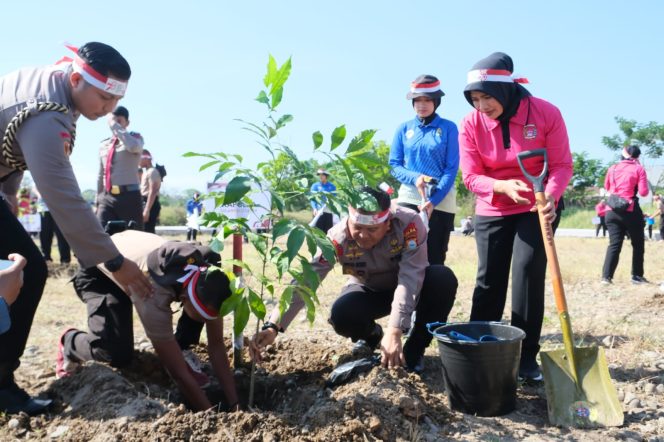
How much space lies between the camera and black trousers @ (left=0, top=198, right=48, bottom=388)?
286cm

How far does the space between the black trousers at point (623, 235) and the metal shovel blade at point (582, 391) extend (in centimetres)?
481

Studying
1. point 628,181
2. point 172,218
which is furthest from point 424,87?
point 172,218

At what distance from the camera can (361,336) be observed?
3.81 meters

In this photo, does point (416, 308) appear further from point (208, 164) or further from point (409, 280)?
point (208, 164)

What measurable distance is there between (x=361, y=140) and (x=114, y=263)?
47.2 inches

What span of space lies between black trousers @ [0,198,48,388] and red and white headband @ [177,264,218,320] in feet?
2.18

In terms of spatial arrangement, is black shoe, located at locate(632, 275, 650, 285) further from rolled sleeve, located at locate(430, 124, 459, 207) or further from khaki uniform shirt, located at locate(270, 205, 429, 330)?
khaki uniform shirt, located at locate(270, 205, 429, 330)

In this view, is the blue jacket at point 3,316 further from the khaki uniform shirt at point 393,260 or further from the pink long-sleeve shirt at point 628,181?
the pink long-sleeve shirt at point 628,181

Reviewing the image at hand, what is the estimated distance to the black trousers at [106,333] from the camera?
3.49m

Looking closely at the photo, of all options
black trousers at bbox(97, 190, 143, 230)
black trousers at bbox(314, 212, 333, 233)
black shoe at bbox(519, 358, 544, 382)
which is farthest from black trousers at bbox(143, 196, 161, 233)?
black shoe at bbox(519, 358, 544, 382)

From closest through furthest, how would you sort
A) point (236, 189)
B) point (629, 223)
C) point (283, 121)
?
point (236, 189)
point (283, 121)
point (629, 223)

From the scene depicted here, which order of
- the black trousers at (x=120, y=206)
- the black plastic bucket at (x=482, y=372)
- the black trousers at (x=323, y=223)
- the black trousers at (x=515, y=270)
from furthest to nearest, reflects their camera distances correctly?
the black trousers at (x=120, y=206) < the black trousers at (x=323, y=223) < the black trousers at (x=515, y=270) < the black plastic bucket at (x=482, y=372)

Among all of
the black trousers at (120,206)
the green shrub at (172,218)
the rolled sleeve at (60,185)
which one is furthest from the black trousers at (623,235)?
the green shrub at (172,218)

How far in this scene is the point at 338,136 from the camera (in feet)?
7.93
